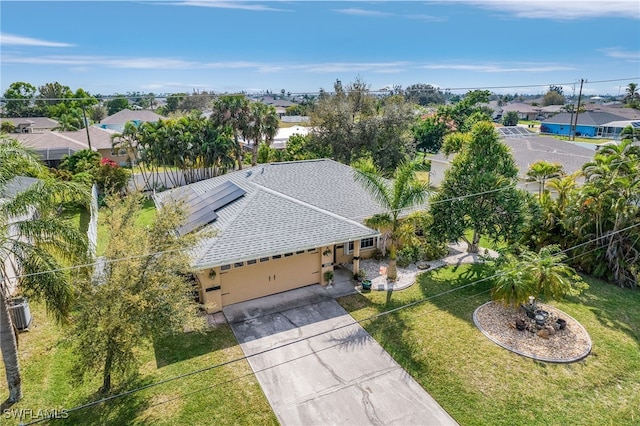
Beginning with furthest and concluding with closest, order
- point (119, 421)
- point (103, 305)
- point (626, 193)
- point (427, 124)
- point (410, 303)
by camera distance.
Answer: point (427, 124) < point (626, 193) < point (410, 303) < point (119, 421) < point (103, 305)

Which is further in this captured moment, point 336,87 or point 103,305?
point 336,87

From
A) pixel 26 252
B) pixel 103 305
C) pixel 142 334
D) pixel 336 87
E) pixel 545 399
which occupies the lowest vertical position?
pixel 545 399

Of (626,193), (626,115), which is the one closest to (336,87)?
(626,193)

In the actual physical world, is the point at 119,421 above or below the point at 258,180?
below

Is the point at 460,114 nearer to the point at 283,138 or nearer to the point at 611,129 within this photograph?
the point at 283,138

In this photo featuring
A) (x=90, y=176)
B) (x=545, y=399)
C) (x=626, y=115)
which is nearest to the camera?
(x=545, y=399)

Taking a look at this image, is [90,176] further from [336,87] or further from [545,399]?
[545,399]

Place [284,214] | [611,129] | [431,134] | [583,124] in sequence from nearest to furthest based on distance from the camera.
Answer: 1. [284,214]
2. [431,134]
3. [611,129]
4. [583,124]

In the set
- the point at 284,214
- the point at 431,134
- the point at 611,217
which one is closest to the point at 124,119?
the point at 431,134
